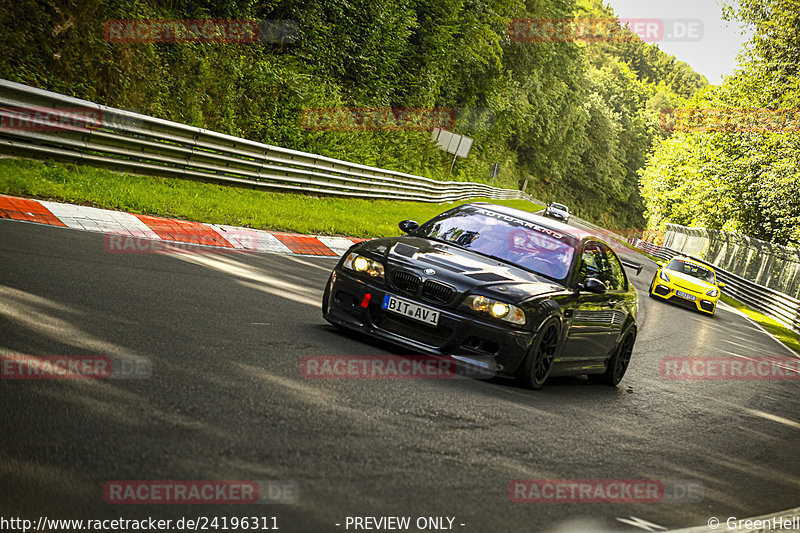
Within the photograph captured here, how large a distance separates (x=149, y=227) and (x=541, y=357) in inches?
246

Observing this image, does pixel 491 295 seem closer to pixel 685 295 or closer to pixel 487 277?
pixel 487 277

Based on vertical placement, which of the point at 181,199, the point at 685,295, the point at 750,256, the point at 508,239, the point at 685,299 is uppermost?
the point at 750,256

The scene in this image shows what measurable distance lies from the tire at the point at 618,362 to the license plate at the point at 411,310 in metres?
2.79

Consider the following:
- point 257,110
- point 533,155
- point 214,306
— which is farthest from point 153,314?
point 533,155

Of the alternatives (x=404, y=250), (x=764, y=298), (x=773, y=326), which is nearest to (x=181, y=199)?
(x=404, y=250)

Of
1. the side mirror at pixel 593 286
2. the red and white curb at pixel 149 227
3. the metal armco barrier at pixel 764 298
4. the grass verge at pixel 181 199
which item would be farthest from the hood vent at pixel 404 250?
the metal armco barrier at pixel 764 298

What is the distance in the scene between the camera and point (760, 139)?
1610 inches

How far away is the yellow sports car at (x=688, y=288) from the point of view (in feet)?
72.0

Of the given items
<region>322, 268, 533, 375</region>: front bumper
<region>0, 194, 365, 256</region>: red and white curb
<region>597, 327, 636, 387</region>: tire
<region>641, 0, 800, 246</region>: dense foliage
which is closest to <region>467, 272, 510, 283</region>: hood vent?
<region>322, 268, 533, 375</region>: front bumper

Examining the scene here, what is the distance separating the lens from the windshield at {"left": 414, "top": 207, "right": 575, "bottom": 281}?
24.9 ft

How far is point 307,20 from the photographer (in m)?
27.3

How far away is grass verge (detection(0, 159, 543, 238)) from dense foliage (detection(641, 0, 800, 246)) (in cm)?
2601

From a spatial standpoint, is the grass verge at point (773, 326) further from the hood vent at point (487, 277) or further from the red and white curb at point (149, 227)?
the hood vent at point (487, 277)

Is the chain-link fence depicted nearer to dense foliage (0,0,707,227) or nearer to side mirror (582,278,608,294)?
dense foliage (0,0,707,227)
